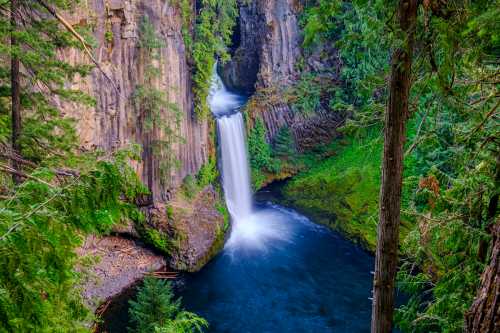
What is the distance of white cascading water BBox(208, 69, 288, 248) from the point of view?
61.4ft

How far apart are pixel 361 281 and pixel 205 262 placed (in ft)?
20.7

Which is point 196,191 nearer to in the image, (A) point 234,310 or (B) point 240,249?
(B) point 240,249

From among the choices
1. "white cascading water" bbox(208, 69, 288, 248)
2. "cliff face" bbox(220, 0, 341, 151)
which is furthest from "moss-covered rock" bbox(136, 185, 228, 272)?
"cliff face" bbox(220, 0, 341, 151)

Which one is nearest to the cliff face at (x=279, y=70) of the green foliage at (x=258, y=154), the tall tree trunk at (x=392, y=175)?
the green foliage at (x=258, y=154)

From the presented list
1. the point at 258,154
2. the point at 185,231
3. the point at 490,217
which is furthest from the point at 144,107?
the point at 490,217

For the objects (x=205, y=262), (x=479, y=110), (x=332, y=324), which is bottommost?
(x=332, y=324)

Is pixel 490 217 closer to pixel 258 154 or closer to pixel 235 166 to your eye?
pixel 235 166

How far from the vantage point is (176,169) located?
16.6 meters

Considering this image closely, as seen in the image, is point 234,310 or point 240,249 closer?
point 234,310

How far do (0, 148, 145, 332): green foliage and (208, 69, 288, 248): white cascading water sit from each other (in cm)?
1479

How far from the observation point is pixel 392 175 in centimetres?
421

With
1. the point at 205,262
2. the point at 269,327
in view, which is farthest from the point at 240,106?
the point at 269,327

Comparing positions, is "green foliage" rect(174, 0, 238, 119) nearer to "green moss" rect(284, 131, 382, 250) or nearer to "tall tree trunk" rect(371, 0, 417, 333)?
"green moss" rect(284, 131, 382, 250)

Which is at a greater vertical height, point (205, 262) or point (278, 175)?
point (278, 175)
